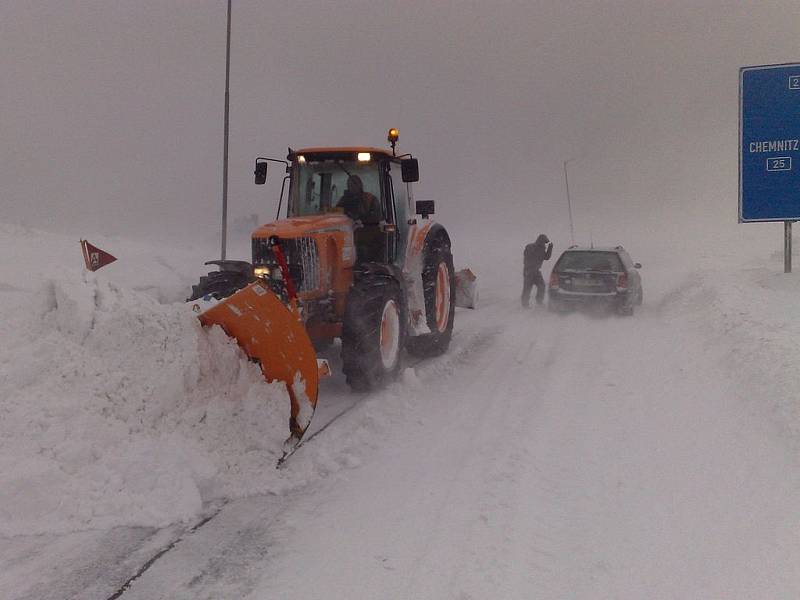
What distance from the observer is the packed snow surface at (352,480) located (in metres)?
3.24

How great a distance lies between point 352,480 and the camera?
4430mm

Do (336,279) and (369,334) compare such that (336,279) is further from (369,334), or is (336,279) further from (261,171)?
(261,171)

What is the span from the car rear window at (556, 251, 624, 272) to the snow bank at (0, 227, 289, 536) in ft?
28.6

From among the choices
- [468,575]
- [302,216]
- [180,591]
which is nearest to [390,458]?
[468,575]

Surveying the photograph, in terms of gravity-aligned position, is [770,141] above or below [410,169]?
above

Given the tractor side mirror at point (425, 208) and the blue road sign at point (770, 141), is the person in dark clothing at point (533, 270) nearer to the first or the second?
the blue road sign at point (770, 141)

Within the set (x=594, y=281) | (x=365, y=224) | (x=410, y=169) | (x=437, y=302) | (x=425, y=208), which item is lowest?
(x=437, y=302)

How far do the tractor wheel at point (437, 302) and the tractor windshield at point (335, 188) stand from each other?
4.36 feet

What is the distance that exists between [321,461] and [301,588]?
5.08ft

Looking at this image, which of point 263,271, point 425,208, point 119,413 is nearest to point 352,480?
point 119,413

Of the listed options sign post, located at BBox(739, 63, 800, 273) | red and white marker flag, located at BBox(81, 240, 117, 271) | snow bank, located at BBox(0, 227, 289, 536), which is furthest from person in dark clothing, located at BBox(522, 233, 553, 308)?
snow bank, located at BBox(0, 227, 289, 536)

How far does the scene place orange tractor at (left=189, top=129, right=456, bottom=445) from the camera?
189 inches

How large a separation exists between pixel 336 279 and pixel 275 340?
82.1 inches

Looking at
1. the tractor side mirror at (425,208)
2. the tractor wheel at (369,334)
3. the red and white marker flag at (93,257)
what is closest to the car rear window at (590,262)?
the tractor side mirror at (425,208)
